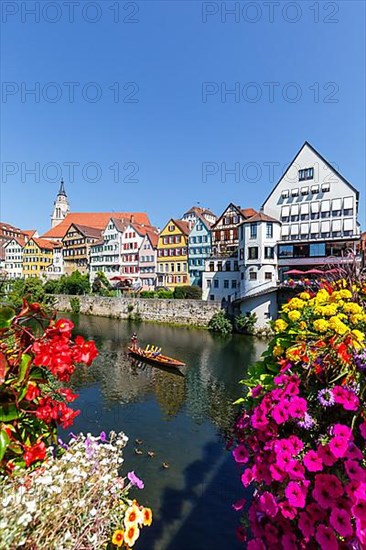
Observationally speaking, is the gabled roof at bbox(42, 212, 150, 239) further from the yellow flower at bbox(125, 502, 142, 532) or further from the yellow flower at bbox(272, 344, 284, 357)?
the yellow flower at bbox(125, 502, 142, 532)

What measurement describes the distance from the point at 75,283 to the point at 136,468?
5036 cm

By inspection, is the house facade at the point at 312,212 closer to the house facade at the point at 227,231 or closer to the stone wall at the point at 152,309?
the house facade at the point at 227,231

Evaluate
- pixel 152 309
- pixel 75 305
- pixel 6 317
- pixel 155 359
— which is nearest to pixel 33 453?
pixel 6 317

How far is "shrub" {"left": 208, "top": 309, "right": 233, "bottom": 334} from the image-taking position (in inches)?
1336

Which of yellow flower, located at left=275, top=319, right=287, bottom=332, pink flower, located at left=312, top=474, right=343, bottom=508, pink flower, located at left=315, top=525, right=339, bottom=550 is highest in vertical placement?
yellow flower, located at left=275, top=319, right=287, bottom=332

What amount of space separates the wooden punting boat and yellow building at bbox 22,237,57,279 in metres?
56.2

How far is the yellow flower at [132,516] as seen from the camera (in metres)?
2.69

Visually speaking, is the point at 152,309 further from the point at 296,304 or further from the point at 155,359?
the point at 296,304

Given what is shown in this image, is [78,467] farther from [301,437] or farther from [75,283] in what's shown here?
[75,283]

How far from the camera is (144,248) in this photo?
178 feet

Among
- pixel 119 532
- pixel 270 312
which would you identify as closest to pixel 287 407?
pixel 119 532

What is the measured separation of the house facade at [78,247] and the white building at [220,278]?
33.8 m

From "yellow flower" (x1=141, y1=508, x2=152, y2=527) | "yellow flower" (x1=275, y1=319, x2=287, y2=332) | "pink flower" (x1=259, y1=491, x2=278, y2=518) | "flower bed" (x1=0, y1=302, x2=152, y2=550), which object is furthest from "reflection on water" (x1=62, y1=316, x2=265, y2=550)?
"yellow flower" (x1=275, y1=319, x2=287, y2=332)

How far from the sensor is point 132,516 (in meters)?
2.74
